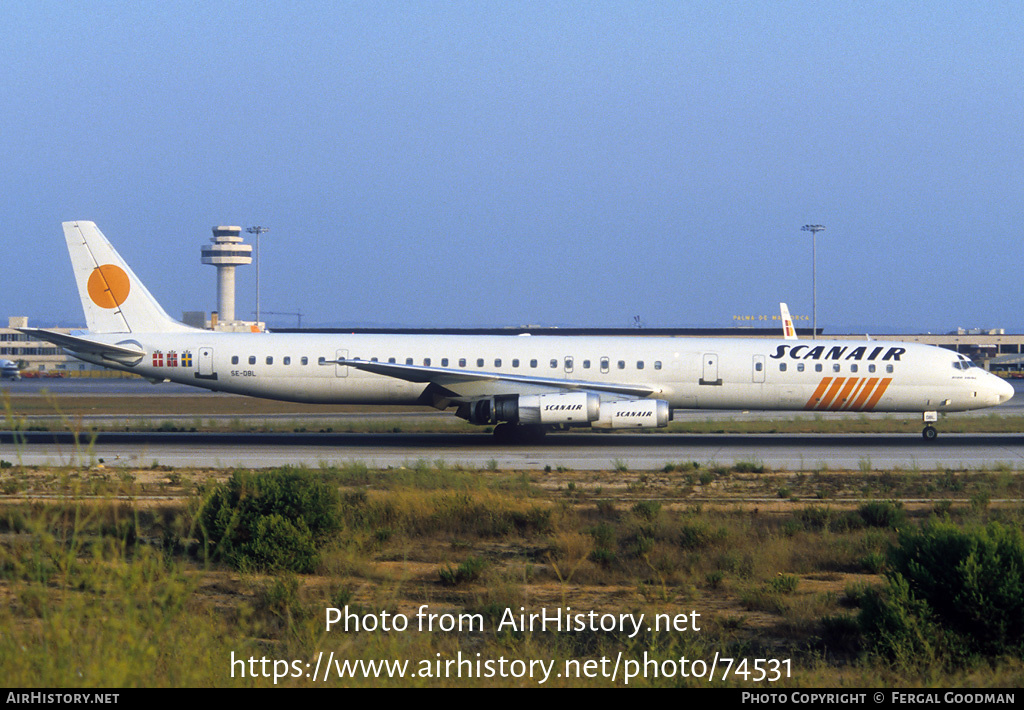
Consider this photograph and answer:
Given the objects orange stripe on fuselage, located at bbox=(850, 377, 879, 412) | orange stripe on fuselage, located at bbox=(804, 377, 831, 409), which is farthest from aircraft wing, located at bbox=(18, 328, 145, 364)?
orange stripe on fuselage, located at bbox=(850, 377, 879, 412)

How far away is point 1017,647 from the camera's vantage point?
826 centimetres

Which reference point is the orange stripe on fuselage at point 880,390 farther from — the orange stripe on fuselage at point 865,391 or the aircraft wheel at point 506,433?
the aircraft wheel at point 506,433

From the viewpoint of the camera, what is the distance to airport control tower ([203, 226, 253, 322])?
140 meters

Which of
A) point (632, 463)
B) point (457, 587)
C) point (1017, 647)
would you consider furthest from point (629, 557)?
point (632, 463)

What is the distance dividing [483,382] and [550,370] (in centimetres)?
224

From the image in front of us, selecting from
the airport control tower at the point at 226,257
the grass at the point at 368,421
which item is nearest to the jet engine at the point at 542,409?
the grass at the point at 368,421

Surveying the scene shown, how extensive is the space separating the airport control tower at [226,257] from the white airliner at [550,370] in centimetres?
11547

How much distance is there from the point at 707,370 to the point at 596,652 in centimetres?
1966

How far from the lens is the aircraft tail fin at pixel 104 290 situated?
28.5 meters

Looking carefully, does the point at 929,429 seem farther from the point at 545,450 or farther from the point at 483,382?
the point at 483,382

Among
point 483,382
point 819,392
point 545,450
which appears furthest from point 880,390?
→ point 483,382

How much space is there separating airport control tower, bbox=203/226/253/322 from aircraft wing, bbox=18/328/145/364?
11492 cm

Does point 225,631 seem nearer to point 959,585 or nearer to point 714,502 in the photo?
point 959,585

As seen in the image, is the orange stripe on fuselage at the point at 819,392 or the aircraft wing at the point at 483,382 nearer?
the aircraft wing at the point at 483,382
